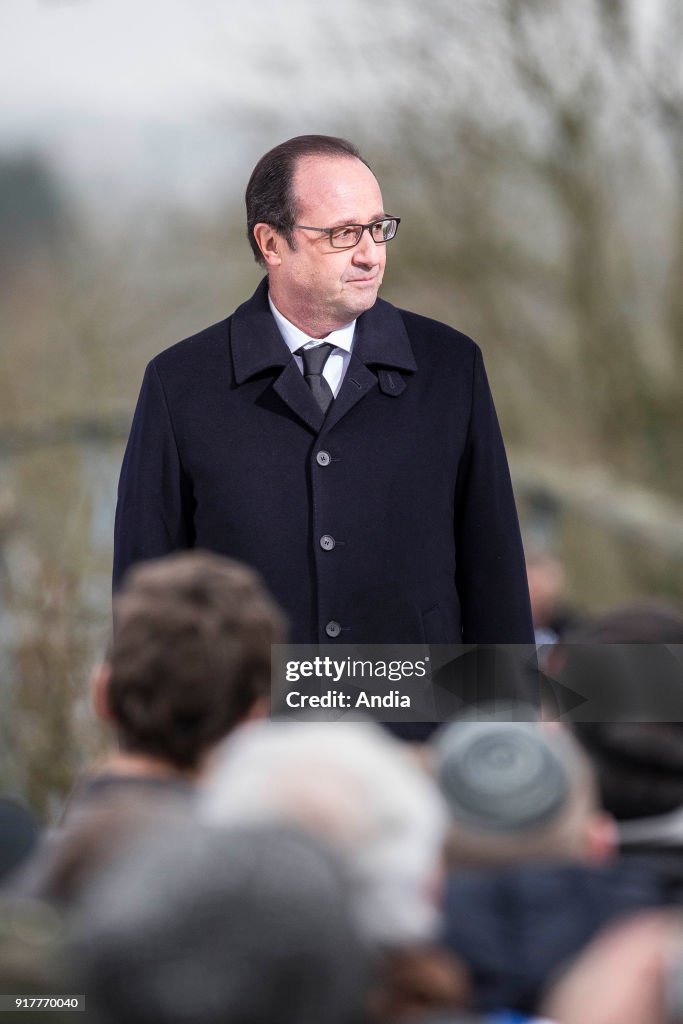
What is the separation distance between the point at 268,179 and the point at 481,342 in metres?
7.38

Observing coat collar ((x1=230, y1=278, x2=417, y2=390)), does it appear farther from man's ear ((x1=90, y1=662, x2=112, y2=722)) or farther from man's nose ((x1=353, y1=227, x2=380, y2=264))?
man's ear ((x1=90, y1=662, x2=112, y2=722))

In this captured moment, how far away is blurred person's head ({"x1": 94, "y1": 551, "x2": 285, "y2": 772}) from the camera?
195 cm

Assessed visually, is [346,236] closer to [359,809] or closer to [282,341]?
[282,341]

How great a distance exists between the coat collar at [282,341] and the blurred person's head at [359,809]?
135cm

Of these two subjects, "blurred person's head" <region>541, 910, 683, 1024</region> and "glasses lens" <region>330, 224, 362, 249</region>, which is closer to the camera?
"blurred person's head" <region>541, 910, 683, 1024</region>

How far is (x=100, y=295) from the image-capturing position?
10.1 meters

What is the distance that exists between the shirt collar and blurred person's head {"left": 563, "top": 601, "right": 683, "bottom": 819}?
829 mm

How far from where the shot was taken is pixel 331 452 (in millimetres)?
2982

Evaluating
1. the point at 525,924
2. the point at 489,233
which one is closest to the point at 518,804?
the point at 525,924

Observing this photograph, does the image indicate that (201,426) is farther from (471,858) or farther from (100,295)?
(100,295)

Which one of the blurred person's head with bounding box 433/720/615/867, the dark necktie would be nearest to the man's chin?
the dark necktie

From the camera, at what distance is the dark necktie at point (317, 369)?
3033mm

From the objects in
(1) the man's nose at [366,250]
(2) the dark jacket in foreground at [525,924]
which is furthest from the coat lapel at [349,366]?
(2) the dark jacket in foreground at [525,924]

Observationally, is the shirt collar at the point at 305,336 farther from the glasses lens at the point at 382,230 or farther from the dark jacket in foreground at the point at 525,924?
the dark jacket in foreground at the point at 525,924
